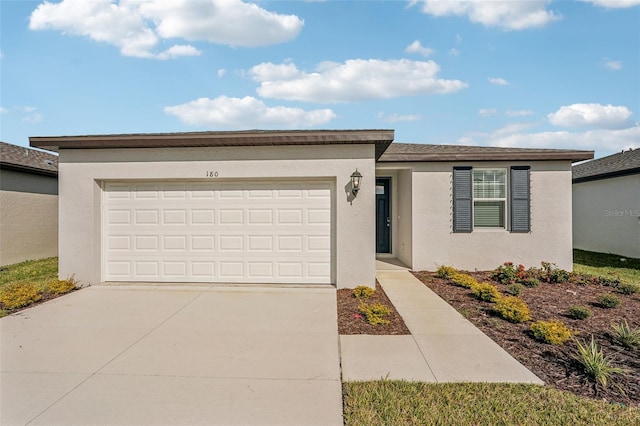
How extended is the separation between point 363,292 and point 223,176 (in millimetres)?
3847

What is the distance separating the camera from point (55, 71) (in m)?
8.84

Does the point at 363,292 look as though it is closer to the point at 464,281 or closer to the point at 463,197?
the point at 464,281

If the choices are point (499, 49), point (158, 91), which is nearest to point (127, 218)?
point (158, 91)

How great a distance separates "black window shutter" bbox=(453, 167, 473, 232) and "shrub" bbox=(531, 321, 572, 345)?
4.89 metres

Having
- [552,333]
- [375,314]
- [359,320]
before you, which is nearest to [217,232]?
[359,320]

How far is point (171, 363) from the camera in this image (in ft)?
11.8

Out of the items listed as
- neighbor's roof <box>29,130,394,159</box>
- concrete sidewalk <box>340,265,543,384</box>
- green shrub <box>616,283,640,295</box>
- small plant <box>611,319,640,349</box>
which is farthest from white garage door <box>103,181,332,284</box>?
green shrub <box>616,283,640,295</box>

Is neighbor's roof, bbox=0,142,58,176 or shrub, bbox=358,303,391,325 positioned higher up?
neighbor's roof, bbox=0,142,58,176

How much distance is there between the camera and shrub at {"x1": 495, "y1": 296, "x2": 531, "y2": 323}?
4.91 m

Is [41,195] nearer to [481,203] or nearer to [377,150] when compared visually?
[377,150]

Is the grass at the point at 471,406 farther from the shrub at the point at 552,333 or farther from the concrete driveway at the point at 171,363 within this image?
the shrub at the point at 552,333

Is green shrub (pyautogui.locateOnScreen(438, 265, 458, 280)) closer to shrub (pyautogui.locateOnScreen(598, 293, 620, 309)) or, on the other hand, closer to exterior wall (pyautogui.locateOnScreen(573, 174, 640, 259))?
shrub (pyautogui.locateOnScreen(598, 293, 620, 309))

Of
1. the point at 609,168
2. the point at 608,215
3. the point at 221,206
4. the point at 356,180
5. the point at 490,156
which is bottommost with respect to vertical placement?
the point at 608,215

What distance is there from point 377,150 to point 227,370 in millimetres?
5307
